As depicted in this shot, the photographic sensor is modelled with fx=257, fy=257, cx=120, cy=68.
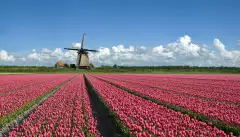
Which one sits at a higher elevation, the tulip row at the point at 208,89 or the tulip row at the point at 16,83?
the tulip row at the point at 208,89

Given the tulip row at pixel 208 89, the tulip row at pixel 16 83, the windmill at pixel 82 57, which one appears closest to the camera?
the tulip row at pixel 208 89

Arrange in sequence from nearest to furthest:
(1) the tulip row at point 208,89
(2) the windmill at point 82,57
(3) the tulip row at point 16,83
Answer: (1) the tulip row at point 208,89
(3) the tulip row at point 16,83
(2) the windmill at point 82,57

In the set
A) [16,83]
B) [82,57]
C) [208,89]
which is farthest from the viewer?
[82,57]

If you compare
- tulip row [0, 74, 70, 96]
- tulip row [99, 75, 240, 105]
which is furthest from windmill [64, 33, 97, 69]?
tulip row [99, 75, 240, 105]

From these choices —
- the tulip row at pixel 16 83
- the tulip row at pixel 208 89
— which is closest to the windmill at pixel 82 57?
the tulip row at pixel 16 83

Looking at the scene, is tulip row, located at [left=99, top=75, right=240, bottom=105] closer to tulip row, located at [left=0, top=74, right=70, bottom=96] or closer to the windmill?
tulip row, located at [left=0, top=74, right=70, bottom=96]

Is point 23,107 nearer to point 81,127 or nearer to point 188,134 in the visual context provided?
point 81,127

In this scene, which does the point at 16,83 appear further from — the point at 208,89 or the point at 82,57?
the point at 82,57

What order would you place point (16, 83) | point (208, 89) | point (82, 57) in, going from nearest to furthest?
point (208, 89)
point (16, 83)
point (82, 57)

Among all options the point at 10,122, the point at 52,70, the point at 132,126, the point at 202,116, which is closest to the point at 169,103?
the point at 202,116

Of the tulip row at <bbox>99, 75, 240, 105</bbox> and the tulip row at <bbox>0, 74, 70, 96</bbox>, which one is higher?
the tulip row at <bbox>99, 75, 240, 105</bbox>

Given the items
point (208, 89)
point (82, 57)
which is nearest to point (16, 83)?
point (208, 89)

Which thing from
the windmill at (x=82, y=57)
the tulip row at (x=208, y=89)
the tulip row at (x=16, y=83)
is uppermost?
the windmill at (x=82, y=57)

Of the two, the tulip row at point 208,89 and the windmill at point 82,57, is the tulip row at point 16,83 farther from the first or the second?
the windmill at point 82,57
